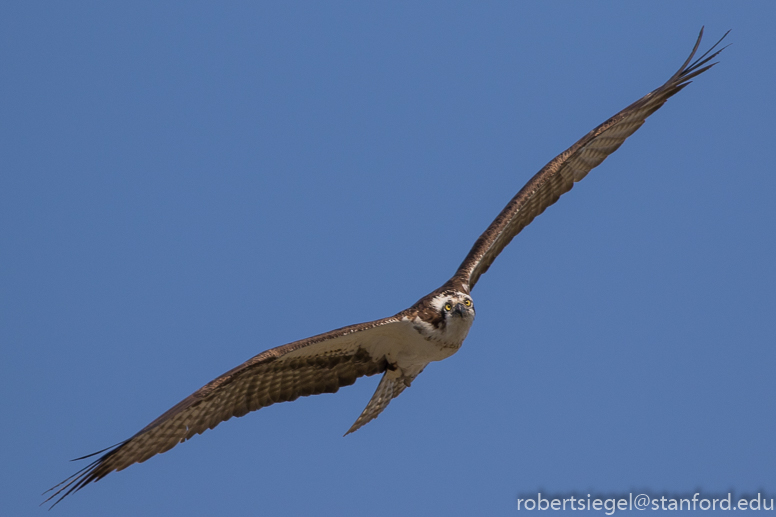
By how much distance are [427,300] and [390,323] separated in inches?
18.9

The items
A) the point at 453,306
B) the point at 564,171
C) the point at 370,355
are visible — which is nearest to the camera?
the point at 453,306

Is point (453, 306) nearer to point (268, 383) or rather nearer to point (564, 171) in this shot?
point (268, 383)

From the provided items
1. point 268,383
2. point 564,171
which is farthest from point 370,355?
point 564,171

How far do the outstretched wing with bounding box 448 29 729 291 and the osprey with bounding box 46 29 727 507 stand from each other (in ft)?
0.05

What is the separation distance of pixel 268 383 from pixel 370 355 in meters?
1.30

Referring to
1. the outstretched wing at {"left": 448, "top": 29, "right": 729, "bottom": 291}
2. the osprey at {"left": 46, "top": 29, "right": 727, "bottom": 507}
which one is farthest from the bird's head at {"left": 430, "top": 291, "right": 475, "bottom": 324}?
the outstretched wing at {"left": 448, "top": 29, "right": 729, "bottom": 291}

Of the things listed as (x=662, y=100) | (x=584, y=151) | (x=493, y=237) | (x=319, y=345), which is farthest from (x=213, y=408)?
(x=662, y=100)

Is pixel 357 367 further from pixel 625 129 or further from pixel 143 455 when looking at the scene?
pixel 625 129

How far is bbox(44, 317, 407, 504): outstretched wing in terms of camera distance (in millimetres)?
9016

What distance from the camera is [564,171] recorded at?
12219 mm

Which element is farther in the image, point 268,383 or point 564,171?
point 564,171

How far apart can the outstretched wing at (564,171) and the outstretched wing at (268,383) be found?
1.51 meters

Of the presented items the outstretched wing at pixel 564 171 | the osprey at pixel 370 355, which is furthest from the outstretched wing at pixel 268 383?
the outstretched wing at pixel 564 171

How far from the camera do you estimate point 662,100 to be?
12.0 meters
